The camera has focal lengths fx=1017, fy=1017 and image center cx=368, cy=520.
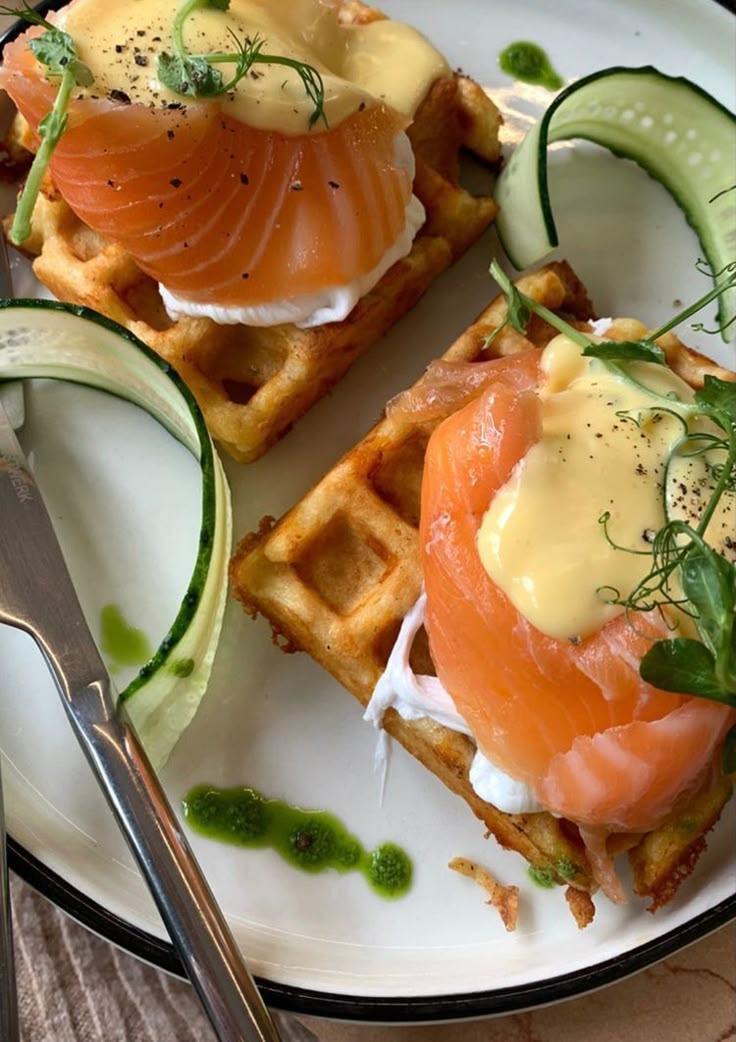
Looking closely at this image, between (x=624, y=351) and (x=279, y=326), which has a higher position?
(x=624, y=351)

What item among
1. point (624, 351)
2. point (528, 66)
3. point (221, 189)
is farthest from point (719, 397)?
point (528, 66)

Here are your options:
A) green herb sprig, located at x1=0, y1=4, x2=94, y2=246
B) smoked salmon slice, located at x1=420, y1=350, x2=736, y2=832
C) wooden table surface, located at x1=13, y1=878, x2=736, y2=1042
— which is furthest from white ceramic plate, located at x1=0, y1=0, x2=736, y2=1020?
green herb sprig, located at x1=0, y1=4, x2=94, y2=246

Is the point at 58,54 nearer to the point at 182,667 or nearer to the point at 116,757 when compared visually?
the point at 182,667

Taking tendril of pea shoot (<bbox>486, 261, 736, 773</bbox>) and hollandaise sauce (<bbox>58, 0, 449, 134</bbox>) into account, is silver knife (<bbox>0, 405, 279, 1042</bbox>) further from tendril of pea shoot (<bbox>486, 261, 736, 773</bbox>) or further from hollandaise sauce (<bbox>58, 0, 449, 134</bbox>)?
tendril of pea shoot (<bbox>486, 261, 736, 773</bbox>)

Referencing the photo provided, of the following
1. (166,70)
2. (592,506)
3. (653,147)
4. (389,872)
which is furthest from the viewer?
(653,147)

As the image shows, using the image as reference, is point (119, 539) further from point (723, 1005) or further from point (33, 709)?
point (723, 1005)
